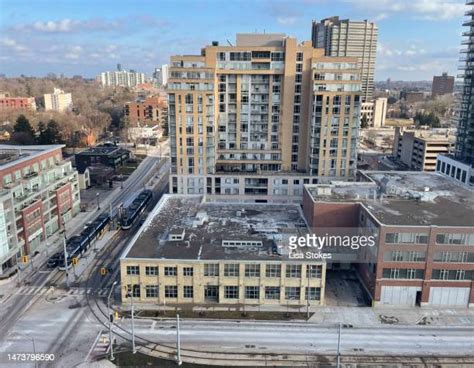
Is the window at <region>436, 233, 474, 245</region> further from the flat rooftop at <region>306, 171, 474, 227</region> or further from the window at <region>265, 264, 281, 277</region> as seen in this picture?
the window at <region>265, 264, 281, 277</region>

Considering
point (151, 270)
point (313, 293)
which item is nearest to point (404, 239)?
point (313, 293)

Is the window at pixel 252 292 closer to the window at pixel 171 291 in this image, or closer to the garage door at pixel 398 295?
the window at pixel 171 291

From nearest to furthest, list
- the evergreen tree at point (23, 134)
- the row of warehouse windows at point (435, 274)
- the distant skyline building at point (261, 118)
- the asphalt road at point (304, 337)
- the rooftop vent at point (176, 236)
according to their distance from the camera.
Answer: the asphalt road at point (304, 337) → the row of warehouse windows at point (435, 274) → the rooftop vent at point (176, 236) → the distant skyline building at point (261, 118) → the evergreen tree at point (23, 134)

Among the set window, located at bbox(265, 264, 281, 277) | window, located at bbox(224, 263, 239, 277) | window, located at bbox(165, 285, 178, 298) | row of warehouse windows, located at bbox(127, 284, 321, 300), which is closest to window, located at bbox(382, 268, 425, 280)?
row of warehouse windows, located at bbox(127, 284, 321, 300)

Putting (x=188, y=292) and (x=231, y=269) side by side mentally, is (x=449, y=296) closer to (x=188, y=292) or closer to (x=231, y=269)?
(x=231, y=269)

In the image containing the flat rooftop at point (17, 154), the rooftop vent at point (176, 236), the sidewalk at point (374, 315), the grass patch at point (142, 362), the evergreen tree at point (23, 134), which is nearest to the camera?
the grass patch at point (142, 362)

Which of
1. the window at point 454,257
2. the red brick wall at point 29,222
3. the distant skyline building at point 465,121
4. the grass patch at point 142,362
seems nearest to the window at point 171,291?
the grass patch at point 142,362
